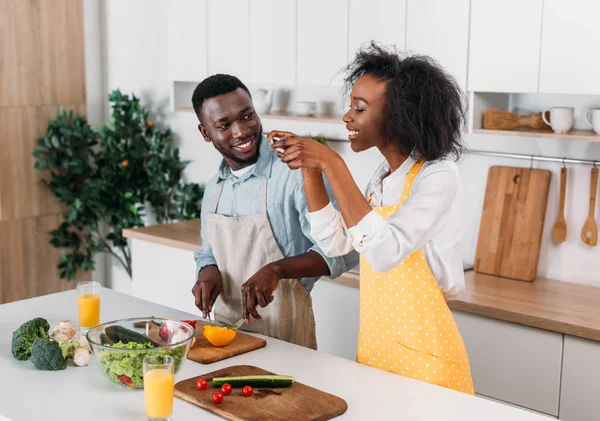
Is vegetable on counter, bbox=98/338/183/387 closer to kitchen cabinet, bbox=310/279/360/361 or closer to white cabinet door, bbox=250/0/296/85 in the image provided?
kitchen cabinet, bbox=310/279/360/361

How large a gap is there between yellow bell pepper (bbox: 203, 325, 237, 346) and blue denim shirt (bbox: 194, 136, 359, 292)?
1.21ft

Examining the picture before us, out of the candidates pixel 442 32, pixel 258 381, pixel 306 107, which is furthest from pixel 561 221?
pixel 258 381

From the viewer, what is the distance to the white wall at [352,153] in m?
3.18

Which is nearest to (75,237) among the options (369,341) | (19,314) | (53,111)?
(53,111)

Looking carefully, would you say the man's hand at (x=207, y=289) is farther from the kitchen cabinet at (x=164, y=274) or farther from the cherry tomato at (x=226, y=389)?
the kitchen cabinet at (x=164, y=274)

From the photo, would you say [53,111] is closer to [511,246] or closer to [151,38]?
[151,38]

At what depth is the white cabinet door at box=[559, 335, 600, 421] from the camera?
2623 millimetres

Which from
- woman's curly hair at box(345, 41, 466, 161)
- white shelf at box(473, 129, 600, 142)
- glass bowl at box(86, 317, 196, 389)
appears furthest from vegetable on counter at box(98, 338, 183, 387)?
white shelf at box(473, 129, 600, 142)

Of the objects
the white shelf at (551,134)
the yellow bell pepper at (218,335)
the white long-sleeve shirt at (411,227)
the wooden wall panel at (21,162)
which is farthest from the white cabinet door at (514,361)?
the wooden wall panel at (21,162)

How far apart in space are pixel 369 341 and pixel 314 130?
6.66 ft

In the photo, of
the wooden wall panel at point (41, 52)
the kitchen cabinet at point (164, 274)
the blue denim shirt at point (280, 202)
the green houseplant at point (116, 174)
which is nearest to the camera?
the blue denim shirt at point (280, 202)

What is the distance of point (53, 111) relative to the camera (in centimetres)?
458

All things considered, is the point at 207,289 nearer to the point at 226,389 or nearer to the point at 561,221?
the point at 226,389

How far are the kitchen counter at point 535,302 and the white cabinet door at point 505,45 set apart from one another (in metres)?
0.74
